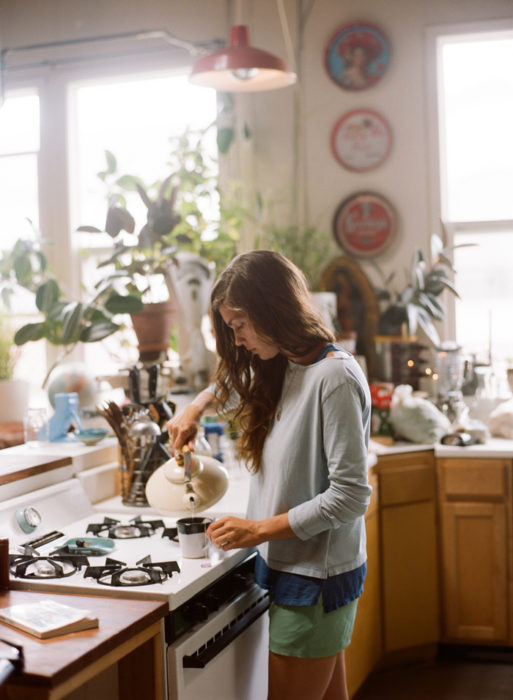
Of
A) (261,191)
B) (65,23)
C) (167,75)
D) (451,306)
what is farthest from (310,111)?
(65,23)

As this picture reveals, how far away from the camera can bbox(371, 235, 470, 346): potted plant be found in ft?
12.4

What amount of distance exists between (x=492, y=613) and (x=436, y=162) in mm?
2065

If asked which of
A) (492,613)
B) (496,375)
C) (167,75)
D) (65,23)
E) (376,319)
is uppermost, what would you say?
(65,23)

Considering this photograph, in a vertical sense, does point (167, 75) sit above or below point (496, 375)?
above

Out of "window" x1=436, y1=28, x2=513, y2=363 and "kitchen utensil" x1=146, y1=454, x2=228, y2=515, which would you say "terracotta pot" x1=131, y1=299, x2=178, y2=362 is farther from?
"window" x1=436, y1=28, x2=513, y2=363

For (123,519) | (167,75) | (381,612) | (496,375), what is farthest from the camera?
(167,75)

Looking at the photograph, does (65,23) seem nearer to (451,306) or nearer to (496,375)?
(451,306)

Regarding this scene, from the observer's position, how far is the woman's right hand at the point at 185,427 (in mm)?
2080

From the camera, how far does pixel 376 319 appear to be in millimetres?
4020

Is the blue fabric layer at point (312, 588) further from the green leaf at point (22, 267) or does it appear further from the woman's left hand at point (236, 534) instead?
the green leaf at point (22, 267)

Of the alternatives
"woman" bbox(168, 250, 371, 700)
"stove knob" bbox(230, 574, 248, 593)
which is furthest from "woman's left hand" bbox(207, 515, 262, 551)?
"stove knob" bbox(230, 574, 248, 593)

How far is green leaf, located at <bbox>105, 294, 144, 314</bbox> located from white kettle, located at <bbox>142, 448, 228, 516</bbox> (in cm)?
123

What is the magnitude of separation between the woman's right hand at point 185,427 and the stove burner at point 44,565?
1.17 feet

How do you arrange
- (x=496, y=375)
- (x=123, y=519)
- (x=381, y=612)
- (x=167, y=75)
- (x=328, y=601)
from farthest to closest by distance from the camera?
(x=167, y=75) < (x=496, y=375) < (x=381, y=612) < (x=123, y=519) < (x=328, y=601)
